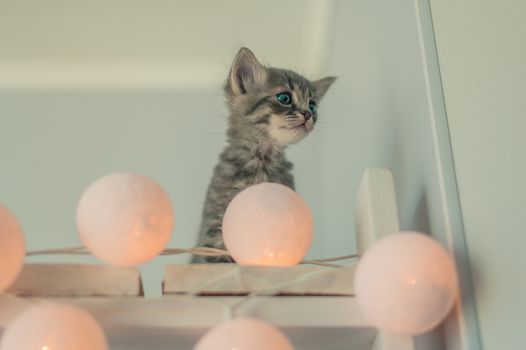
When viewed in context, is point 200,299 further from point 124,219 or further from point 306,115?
point 306,115

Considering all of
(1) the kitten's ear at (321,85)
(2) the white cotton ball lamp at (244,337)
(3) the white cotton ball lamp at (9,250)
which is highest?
(1) the kitten's ear at (321,85)

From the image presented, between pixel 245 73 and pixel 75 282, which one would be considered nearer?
pixel 75 282

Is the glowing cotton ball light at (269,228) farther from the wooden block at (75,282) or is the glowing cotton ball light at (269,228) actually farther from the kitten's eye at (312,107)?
the kitten's eye at (312,107)

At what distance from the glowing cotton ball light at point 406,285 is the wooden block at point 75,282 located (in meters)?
0.19

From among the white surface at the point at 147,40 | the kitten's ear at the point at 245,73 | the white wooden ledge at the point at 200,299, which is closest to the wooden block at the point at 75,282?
the white wooden ledge at the point at 200,299

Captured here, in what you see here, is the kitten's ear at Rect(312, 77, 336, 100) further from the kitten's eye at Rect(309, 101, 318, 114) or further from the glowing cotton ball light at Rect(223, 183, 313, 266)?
the glowing cotton ball light at Rect(223, 183, 313, 266)

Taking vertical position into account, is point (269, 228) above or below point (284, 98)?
below

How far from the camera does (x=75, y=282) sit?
1.79 feet

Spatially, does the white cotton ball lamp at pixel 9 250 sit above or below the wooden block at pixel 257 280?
above

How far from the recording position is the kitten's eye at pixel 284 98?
0.90 m

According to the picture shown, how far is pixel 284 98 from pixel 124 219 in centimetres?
43

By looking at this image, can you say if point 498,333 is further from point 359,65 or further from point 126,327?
point 359,65

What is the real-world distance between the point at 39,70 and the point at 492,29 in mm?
805

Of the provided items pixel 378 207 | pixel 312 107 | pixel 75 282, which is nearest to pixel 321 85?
pixel 312 107
